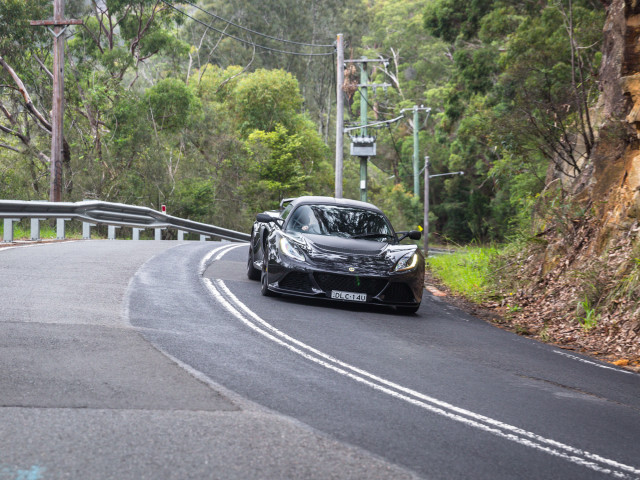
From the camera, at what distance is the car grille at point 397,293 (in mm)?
11219

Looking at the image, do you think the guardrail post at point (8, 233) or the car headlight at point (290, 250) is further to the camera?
the guardrail post at point (8, 233)

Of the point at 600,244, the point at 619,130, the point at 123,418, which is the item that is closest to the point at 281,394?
the point at 123,418

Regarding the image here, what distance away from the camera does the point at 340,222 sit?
12508mm

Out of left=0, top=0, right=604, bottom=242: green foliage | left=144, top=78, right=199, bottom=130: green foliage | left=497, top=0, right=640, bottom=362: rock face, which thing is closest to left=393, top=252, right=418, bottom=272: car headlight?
left=497, top=0, right=640, bottom=362: rock face

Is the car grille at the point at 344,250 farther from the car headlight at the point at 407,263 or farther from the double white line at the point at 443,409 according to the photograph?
the double white line at the point at 443,409

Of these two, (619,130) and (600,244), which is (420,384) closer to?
(600,244)

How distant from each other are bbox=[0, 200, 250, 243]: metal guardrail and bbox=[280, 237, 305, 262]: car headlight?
27.0 feet

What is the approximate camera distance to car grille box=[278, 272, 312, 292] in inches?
436

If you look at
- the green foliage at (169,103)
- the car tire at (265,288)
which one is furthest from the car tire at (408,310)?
the green foliage at (169,103)

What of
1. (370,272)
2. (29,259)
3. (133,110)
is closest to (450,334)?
(370,272)

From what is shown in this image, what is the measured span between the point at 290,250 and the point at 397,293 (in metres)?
1.58

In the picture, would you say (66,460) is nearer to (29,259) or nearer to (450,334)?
(450,334)

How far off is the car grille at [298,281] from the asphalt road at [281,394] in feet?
1.19

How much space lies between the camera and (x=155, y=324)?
8.70 metres
